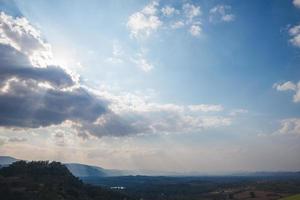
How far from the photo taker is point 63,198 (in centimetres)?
13050

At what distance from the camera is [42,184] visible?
474 ft

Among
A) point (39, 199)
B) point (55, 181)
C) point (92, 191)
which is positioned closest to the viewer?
point (39, 199)

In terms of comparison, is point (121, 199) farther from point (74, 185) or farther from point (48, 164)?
point (48, 164)

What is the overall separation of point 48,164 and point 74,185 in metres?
37.5

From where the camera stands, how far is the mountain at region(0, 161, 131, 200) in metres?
125

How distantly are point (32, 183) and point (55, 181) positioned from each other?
46.8 feet

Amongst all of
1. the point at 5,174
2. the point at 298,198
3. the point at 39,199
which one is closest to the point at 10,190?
the point at 39,199

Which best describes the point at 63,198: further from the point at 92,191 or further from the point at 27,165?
the point at 27,165

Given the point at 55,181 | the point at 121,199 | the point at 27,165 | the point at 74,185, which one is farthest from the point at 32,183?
the point at 121,199

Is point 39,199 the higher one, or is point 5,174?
point 5,174

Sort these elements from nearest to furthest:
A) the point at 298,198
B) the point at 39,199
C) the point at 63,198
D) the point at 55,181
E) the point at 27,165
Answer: the point at 298,198, the point at 39,199, the point at 63,198, the point at 55,181, the point at 27,165

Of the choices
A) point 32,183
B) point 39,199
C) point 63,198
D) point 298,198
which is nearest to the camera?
point 298,198

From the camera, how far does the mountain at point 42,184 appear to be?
12462 centimetres

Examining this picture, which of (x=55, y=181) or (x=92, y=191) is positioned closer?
(x=55, y=181)
